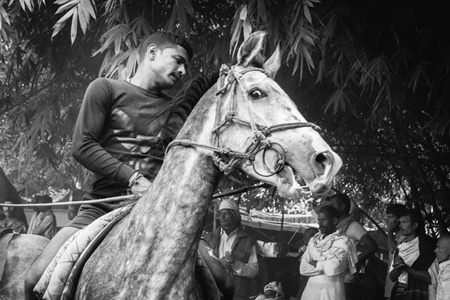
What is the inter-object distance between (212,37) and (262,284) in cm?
319

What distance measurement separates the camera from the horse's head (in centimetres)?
283

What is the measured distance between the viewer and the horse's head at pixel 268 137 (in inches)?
111

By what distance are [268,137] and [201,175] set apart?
14.4 inches

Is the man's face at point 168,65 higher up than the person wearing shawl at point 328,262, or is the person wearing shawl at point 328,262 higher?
the man's face at point 168,65

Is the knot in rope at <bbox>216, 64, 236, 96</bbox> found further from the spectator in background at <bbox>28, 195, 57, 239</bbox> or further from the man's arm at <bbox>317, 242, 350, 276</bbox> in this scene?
the spectator in background at <bbox>28, 195, 57, 239</bbox>

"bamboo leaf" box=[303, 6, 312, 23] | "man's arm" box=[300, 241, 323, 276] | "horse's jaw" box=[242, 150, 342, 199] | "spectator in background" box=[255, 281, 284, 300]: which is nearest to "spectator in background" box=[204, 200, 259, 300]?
"spectator in background" box=[255, 281, 284, 300]

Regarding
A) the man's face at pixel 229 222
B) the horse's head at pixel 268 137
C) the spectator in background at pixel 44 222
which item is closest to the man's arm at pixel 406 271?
the man's face at pixel 229 222

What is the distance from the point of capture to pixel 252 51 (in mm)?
3238

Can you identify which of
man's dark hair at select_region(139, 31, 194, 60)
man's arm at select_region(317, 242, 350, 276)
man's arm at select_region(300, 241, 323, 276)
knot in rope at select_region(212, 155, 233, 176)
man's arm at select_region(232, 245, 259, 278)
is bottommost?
man's arm at select_region(232, 245, 259, 278)

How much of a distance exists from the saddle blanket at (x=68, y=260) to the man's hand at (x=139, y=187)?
8cm

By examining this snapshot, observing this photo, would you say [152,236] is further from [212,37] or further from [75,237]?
[212,37]

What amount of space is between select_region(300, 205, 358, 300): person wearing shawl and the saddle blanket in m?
3.92

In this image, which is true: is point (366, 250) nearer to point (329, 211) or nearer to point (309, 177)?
point (329, 211)

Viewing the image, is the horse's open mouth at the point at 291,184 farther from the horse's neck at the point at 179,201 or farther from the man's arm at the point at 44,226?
the man's arm at the point at 44,226
